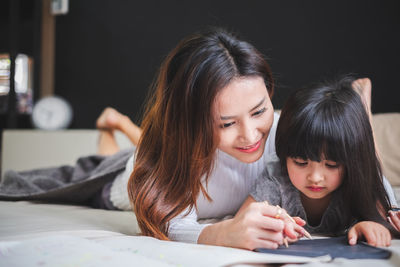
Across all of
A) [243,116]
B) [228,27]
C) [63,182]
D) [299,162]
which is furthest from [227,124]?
[228,27]

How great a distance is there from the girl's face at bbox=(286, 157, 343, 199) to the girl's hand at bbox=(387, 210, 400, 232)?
0.15m

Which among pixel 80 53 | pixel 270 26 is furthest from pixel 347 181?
pixel 80 53

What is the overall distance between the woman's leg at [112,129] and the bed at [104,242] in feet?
2.46

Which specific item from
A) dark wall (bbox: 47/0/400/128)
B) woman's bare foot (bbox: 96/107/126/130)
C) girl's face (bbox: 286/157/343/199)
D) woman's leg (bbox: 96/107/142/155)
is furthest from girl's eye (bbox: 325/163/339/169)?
woman's bare foot (bbox: 96/107/126/130)

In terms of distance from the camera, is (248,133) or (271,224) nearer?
(271,224)

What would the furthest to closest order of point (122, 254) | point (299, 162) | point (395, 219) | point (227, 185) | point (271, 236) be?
point (227, 185), point (299, 162), point (395, 219), point (271, 236), point (122, 254)

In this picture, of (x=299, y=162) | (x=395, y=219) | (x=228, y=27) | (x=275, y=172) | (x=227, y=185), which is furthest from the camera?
(x=228, y=27)

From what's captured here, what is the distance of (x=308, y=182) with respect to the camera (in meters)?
1.10

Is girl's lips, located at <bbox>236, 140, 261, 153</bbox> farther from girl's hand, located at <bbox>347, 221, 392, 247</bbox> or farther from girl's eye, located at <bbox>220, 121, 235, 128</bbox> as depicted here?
girl's hand, located at <bbox>347, 221, 392, 247</bbox>

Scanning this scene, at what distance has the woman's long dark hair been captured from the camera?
111 cm

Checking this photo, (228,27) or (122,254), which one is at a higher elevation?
(228,27)

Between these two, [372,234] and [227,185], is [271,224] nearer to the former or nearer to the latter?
[372,234]

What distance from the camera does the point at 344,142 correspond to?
107 cm

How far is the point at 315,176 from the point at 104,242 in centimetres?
55
